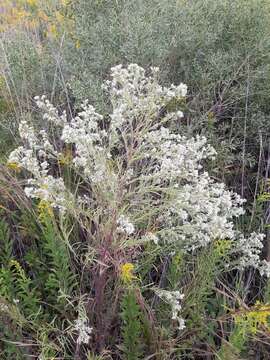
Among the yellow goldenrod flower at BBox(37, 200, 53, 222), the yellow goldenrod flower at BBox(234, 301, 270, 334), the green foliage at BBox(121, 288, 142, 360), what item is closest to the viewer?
the yellow goldenrod flower at BBox(234, 301, 270, 334)

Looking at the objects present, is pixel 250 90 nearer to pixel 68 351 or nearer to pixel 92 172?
pixel 92 172

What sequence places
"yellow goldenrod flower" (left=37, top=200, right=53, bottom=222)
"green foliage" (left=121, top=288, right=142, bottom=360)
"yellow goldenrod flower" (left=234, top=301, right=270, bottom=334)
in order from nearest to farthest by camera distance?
"yellow goldenrod flower" (left=234, top=301, right=270, bottom=334), "green foliage" (left=121, top=288, right=142, bottom=360), "yellow goldenrod flower" (left=37, top=200, right=53, bottom=222)

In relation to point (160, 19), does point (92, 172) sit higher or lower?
lower

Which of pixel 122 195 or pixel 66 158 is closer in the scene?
pixel 122 195

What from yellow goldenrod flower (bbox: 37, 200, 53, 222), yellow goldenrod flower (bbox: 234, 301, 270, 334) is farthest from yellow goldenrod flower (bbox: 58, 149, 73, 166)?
yellow goldenrod flower (bbox: 234, 301, 270, 334)

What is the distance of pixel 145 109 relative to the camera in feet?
5.39

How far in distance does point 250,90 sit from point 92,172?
1.32 m

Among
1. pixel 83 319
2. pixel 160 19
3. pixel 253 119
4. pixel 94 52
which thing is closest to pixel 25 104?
pixel 94 52

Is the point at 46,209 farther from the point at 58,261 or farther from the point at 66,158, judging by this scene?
the point at 66,158

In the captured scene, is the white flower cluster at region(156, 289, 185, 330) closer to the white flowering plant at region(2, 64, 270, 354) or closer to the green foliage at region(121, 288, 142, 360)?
the white flowering plant at region(2, 64, 270, 354)

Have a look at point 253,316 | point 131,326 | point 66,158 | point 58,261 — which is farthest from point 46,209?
point 253,316

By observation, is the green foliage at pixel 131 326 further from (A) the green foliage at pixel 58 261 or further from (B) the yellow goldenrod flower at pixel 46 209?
(B) the yellow goldenrod flower at pixel 46 209

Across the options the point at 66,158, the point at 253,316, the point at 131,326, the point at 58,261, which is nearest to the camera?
the point at 253,316

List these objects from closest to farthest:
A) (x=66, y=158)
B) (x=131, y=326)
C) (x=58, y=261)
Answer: (x=131, y=326) < (x=58, y=261) < (x=66, y=158)
